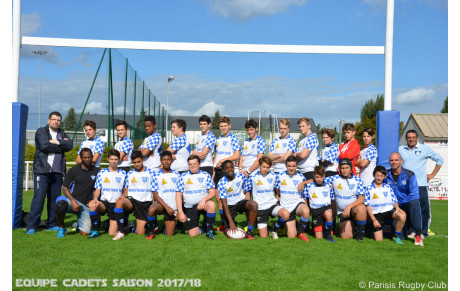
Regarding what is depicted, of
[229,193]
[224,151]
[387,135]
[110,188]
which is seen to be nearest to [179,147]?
[224,151]

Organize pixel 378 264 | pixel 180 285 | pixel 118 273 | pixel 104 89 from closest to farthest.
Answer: pixel 180 285
pixel 118 273
pixel 378 264
pixel 104 89

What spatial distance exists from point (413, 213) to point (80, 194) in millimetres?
4657

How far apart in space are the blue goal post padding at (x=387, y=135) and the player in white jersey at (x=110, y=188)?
3.79 metres

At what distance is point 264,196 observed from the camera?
541cm

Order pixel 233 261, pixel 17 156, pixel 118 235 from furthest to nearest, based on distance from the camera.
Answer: pixel 17 156 < pixel 118 235 < pixel 233 261

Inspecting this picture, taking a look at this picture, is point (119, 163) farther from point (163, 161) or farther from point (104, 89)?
point (104, 89)

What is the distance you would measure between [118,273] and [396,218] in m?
3.74

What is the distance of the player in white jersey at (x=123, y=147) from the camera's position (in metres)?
5.68

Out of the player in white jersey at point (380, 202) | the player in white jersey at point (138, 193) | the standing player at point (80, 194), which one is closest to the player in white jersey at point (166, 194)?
the player in white jersey at point (138, 193)

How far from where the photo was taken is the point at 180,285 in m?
3.21

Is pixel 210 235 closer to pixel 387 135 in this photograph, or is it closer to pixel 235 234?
pixel 235 234

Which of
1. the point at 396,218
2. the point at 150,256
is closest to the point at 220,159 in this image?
the point at 150,256

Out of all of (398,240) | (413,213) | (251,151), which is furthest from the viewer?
(251,151)

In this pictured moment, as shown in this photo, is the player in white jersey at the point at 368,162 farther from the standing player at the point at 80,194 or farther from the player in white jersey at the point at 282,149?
the standing player at the point at 80,194
